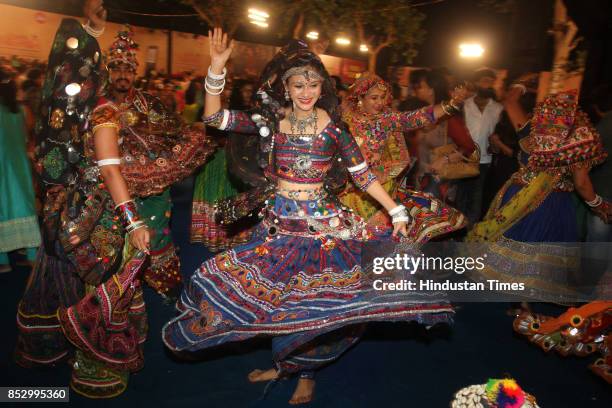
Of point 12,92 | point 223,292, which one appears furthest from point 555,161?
point 12,92

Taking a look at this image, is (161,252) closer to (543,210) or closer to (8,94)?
(8,94)

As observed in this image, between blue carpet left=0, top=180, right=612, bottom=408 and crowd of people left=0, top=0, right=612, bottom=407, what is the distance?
0.44 feet

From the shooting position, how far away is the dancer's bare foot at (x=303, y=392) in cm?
298

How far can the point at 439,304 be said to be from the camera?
7.91ft

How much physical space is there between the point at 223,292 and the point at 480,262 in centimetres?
299

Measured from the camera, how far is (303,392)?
118 inches

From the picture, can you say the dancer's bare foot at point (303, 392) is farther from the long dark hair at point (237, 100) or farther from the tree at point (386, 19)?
the tree at point (386, 19)

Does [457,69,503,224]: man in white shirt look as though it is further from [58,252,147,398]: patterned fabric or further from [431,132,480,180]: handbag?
[58,252,147,398]: patterned fabric

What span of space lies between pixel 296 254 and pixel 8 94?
3.58 metres

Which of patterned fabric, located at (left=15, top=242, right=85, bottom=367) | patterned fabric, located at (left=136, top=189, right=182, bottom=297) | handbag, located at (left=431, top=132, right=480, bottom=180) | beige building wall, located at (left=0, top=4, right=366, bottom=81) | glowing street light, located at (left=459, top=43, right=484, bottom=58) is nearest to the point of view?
patterned fabric, located at (left=15, top=242, right=85, bottom=367)

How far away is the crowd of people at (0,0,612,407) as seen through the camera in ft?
8.20

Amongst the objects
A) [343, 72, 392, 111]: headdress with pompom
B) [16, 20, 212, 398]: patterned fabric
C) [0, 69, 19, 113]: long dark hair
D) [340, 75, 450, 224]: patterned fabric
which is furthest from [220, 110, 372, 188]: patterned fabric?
[0, 69, 19, 113]: long dark hair

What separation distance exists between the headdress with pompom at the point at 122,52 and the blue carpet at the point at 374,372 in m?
1.92

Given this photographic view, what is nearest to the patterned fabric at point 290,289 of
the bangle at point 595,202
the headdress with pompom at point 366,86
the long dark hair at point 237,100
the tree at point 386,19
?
the headdress with pompom at point 366,86
